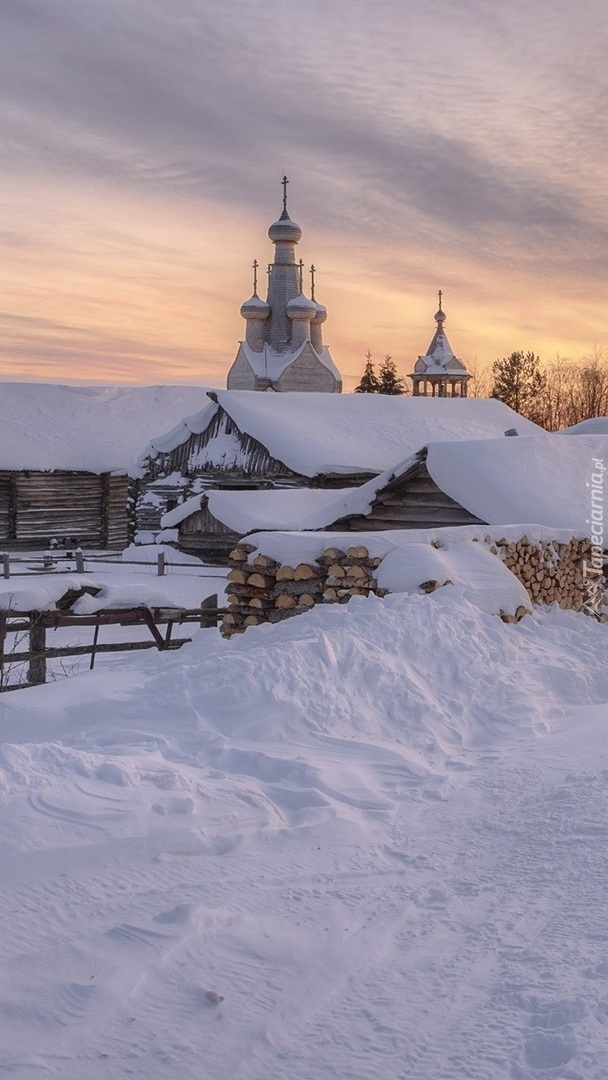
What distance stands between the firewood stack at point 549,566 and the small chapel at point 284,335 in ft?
116

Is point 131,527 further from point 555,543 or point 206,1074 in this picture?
point 206,1074

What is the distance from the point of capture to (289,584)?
1054 cm

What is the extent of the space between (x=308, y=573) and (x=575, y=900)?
616 cm

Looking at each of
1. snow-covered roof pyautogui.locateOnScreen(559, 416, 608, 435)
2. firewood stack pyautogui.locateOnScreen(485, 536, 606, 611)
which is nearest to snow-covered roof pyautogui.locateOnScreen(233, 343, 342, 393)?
snow-covered roof pyautogui.locateOnScreen(559, 416, 608, 435)

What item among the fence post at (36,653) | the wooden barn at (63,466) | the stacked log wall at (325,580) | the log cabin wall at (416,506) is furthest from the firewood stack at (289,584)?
the wooden barn at (63,466)

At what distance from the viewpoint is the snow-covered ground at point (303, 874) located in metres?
3.38

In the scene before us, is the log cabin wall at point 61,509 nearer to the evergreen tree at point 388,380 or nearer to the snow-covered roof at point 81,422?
the snow-covered roof at point 81,422

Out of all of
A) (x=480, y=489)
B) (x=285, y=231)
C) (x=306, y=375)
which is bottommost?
(x=480, y=489)

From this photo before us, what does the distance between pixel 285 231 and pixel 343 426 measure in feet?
75.7

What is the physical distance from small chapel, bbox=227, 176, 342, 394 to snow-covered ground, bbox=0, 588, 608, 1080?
40.3 meters

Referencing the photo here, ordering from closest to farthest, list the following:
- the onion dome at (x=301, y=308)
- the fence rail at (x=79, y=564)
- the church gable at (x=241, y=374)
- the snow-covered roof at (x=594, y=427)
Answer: the fence rail at (x=79, y=564) < the snow-covered roof at (x=594, y=427) < the church gable at (x=241, y=374) < the onion dome at (x=301, y=308)

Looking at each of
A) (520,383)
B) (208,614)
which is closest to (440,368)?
(520,383)

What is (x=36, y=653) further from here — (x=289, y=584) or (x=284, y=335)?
(x=284, y=335)

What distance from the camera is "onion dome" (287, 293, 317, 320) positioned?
48938 mm
